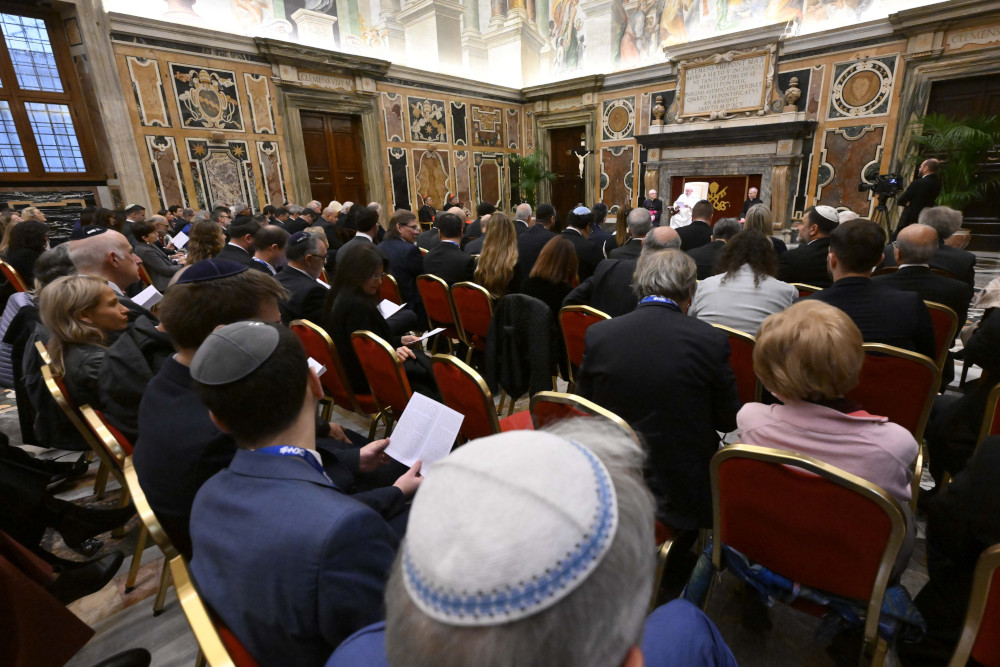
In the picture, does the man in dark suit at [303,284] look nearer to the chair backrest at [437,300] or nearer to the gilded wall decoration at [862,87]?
the chair backrest at [437,300]

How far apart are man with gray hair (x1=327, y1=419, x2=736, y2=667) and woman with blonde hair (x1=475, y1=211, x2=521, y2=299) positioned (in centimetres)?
306

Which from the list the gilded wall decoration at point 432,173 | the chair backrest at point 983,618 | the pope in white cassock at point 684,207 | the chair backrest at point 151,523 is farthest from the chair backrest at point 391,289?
the gilded wall decoration at point 432,173

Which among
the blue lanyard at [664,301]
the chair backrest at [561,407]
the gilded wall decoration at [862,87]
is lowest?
the chair backrest at [561,407]

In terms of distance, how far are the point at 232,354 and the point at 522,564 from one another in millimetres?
863

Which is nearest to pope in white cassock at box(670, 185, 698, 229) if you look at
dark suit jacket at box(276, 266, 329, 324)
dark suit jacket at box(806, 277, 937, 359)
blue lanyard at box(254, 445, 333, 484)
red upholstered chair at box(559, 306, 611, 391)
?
red upholstered chair at box(559, 306, 611, 391)

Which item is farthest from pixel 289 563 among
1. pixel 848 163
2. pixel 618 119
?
pixel 618 119

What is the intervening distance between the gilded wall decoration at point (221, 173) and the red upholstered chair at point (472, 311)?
676 cm

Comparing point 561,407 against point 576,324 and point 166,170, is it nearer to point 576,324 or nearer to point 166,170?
point 576,324

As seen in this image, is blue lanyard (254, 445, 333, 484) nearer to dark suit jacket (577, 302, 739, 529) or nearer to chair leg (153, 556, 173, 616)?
dark suit jacket (577, 302, 739, 529)

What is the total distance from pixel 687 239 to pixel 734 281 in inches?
98.3

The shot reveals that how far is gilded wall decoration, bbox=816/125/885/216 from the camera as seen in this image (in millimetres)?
8172

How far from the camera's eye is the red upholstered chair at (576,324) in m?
2.56

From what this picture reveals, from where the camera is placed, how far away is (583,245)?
3.91 metres

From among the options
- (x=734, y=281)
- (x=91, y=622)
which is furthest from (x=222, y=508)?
(x=734, y=281)
